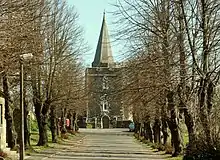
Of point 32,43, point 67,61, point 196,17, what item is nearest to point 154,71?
point 196,17

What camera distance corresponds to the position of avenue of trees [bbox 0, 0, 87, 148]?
23109 mm

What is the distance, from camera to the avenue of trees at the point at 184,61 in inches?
1013

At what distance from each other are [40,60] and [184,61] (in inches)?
473

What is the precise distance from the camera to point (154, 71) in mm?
27875

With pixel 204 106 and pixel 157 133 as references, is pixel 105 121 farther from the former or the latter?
pixel 204 106

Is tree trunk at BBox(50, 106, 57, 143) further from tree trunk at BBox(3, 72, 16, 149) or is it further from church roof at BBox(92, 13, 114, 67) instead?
tree trunk at BBox(3, 72, 16, 149)

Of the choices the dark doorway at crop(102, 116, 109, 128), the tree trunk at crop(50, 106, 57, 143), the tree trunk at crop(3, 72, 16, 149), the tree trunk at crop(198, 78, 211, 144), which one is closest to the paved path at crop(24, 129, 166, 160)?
the tree trunk at crop(3, 72, 16, 149)

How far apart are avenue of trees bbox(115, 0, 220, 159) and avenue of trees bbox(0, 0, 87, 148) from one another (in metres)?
5.18

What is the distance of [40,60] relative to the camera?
118 ft

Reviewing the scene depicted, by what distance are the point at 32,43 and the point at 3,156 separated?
21.2 ft

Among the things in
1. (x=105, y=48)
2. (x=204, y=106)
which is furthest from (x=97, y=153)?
(x=204, y=106)

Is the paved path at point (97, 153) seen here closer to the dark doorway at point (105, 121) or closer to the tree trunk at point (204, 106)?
the tree trunk at point (204, 106)

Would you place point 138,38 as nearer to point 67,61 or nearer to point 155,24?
point 155,24

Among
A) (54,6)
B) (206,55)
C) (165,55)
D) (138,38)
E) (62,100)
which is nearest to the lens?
(206,55)
